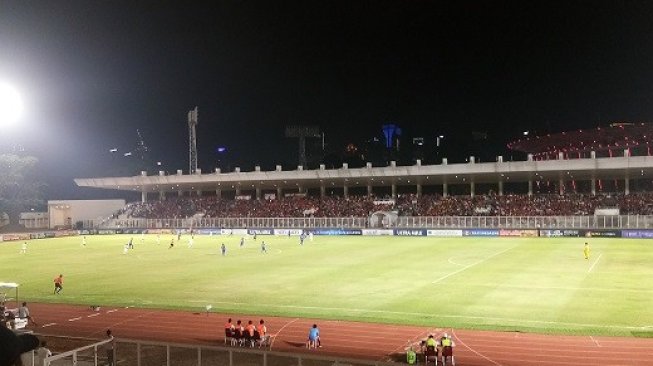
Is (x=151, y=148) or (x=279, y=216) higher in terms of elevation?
(x=151, y=148)

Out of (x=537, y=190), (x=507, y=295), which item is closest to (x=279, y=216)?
(x=537, y=190)

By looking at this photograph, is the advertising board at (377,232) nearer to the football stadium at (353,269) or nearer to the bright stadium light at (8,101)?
the football stadium at (353,269)

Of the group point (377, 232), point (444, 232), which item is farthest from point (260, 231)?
point (444, 232)

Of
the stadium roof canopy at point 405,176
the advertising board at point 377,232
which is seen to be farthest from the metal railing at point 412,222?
the stadium roof canopy at point 405,176

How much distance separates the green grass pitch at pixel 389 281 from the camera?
81.5 ft

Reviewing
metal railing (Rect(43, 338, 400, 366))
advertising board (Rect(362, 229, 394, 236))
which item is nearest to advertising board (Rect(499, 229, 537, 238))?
advertising board (Rect(362, 229, 394, 236))

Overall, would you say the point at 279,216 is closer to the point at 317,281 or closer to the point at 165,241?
the point at 165,241

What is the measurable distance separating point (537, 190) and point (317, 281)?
6454cm

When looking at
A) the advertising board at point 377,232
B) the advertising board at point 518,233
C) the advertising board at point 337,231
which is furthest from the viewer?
the advertising board at point 337,231

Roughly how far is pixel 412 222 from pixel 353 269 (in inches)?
1300

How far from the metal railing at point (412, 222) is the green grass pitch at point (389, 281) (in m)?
4.24

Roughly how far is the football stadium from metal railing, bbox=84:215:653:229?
20cm

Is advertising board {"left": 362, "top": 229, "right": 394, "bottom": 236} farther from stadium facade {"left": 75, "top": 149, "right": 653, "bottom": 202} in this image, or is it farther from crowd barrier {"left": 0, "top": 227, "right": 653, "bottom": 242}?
stadium facade {"left": 75, "top": 149, "right": 653, "bottom": 202}

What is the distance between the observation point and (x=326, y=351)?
64.3ft
